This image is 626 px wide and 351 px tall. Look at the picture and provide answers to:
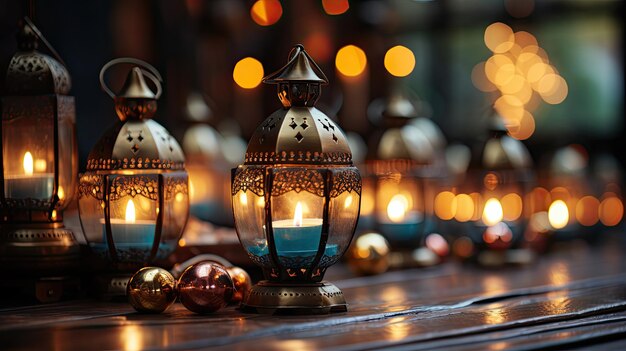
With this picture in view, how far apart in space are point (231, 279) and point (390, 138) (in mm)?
1719

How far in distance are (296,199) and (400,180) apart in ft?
5.64

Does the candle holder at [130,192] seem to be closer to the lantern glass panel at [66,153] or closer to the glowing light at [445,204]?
the lantern glass panel at [66,153]

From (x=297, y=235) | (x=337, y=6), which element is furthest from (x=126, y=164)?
(x=337, y=6)

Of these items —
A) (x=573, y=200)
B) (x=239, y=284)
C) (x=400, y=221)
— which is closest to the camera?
(x=239, y=284)

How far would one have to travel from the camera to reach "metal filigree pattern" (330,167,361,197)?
249 cm

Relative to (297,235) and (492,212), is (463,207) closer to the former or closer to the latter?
(492,212)

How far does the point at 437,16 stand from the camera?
31.9 ft

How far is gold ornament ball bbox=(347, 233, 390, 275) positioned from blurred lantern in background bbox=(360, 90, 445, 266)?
0.28m

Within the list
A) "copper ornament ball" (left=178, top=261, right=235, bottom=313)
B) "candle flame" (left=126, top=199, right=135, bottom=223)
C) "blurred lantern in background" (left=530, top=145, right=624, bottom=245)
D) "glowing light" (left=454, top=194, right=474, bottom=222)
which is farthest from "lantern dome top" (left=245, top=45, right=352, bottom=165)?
"blurred lantern in background" (left=530, top=145, right=624, bottom=245)

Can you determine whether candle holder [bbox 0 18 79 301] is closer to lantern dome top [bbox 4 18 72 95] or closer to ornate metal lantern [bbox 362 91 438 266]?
lantern dome top [bbox 4 18 72 95]

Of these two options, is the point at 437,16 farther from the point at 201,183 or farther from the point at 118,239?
the point at 118,239

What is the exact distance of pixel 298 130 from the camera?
2484 mm

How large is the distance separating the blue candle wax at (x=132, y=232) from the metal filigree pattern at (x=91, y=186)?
69 mm

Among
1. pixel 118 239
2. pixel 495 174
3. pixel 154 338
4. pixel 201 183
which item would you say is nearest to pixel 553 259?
pixel 495 174
